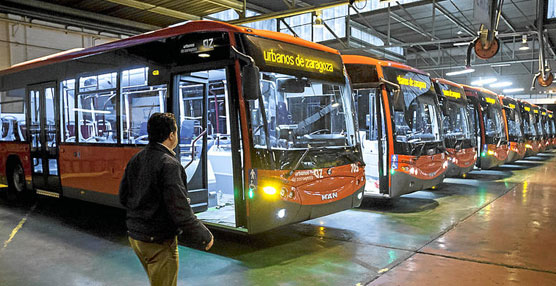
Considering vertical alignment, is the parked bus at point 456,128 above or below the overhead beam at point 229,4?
below

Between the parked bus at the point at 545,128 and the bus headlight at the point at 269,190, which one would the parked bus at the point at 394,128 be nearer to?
the bus headlight at the point at 269,190

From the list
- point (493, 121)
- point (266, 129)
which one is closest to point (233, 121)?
point (266, 129)

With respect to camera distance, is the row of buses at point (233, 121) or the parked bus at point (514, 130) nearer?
the row of buses at point (233, 121)

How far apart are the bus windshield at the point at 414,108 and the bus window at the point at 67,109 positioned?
5.78 m

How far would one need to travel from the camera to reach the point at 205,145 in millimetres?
7113

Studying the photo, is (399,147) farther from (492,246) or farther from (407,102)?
(492,246)

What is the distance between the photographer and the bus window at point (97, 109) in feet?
24.1

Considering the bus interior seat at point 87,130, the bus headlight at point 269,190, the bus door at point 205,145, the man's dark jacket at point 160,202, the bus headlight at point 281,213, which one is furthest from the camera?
the bus interior seat at point 87,130

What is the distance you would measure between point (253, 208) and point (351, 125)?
7.67 feet

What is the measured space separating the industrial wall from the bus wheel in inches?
235

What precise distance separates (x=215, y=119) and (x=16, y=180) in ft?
17.2

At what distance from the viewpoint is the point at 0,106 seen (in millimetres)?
10484

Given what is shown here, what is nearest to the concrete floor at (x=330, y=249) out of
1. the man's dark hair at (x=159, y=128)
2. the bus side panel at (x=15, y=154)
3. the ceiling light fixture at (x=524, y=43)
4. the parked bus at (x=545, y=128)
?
the bus side panel at (x=15, y=154)

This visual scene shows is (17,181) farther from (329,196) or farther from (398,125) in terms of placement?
(398,125)
